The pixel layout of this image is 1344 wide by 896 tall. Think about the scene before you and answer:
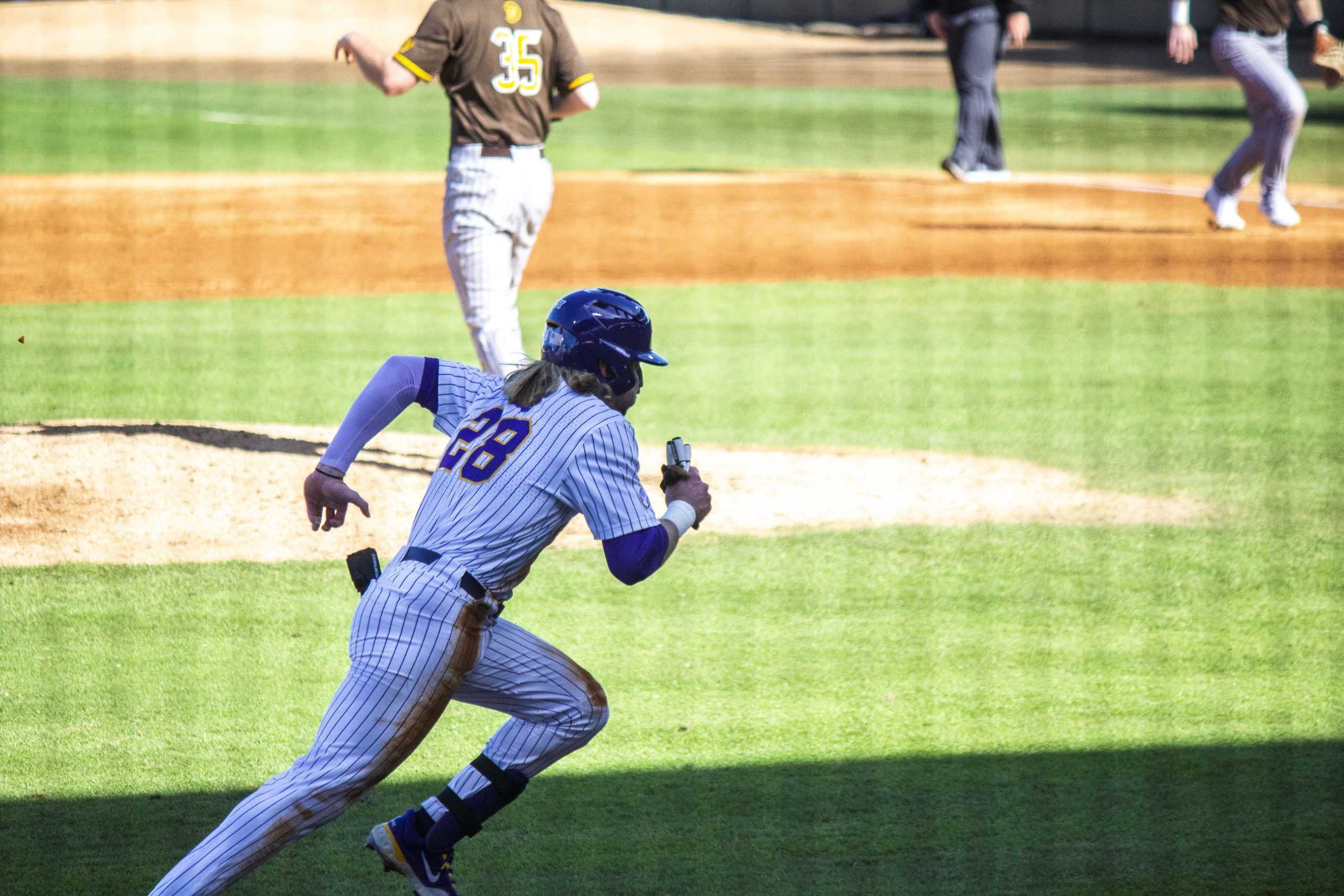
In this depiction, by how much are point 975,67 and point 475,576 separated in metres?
13.3

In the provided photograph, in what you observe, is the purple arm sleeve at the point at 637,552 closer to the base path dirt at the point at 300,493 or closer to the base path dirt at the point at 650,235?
the base path dirt at the point at 300,493

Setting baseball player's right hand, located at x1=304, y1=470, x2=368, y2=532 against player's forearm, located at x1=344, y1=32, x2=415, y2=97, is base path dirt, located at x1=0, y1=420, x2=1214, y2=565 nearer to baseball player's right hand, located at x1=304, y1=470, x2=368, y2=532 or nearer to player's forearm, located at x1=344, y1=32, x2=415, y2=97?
player's forearm, located at x1=344, y1=32, x2=415, y2=97

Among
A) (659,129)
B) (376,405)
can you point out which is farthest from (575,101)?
(659,129)

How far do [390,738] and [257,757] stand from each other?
4.44ft

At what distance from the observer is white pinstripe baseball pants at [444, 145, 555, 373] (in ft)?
21.5

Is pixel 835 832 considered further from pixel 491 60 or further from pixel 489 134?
pixel 491 60

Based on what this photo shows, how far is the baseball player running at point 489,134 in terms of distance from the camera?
6523 millimetres

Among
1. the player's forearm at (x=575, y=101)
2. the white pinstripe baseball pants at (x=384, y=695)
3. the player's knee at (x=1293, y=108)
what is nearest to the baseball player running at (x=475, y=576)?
the white pinstripe baseball pants at (x=384, y=695)

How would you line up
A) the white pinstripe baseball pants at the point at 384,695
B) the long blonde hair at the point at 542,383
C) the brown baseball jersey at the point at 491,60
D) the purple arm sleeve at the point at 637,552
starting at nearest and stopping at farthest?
the white pinstripe baseball pants at the point at 384,695 → the purple arm sleeve at the point at 637,552 → the long blonde hair at the point at 542,383 → the brown baseball jersey at the point at 491,60

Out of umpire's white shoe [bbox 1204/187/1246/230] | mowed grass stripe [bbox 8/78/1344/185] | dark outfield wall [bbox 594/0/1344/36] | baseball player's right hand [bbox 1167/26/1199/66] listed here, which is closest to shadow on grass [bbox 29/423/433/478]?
baseball player's right hand [bbox 1167/26/1199/66]

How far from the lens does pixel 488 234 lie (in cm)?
659

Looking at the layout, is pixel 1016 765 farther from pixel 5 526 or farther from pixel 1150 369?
pixel 1150 369

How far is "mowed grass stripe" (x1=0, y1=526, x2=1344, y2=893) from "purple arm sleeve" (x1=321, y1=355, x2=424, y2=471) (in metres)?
1.04

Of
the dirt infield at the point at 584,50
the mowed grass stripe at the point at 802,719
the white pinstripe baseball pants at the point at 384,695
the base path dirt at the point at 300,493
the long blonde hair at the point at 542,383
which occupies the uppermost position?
the long blonde hair at the point at 542,383
